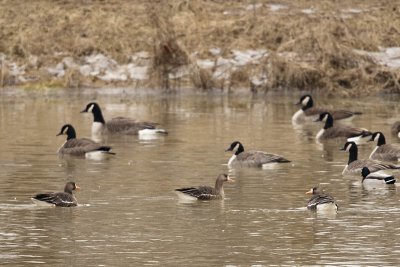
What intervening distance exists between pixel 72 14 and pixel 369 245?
24.4 m

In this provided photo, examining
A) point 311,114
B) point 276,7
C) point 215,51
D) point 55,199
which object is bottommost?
point 55,199

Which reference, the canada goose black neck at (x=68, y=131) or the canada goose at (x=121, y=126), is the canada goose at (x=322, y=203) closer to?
the canada goose black neck at (x=68, y=131)

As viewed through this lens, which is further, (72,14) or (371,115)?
(72,14)

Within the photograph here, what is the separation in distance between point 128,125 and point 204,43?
974 centimetres

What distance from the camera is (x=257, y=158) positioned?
2356cm

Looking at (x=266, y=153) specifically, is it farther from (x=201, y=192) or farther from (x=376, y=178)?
(x=201, y=192)

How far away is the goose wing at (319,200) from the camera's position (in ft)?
59.6

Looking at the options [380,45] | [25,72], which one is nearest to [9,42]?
[25,72]

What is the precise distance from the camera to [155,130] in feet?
93.2

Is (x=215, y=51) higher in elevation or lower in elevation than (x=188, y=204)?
higher

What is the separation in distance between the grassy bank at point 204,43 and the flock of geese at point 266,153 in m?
3.61

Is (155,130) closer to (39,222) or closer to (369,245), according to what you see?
(39,222)

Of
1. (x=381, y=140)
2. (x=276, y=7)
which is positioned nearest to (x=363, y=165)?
(x=381, y=140)

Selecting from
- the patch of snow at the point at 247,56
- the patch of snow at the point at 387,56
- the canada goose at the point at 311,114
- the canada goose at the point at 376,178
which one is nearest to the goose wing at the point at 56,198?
the canada goose at the point at 376,178
